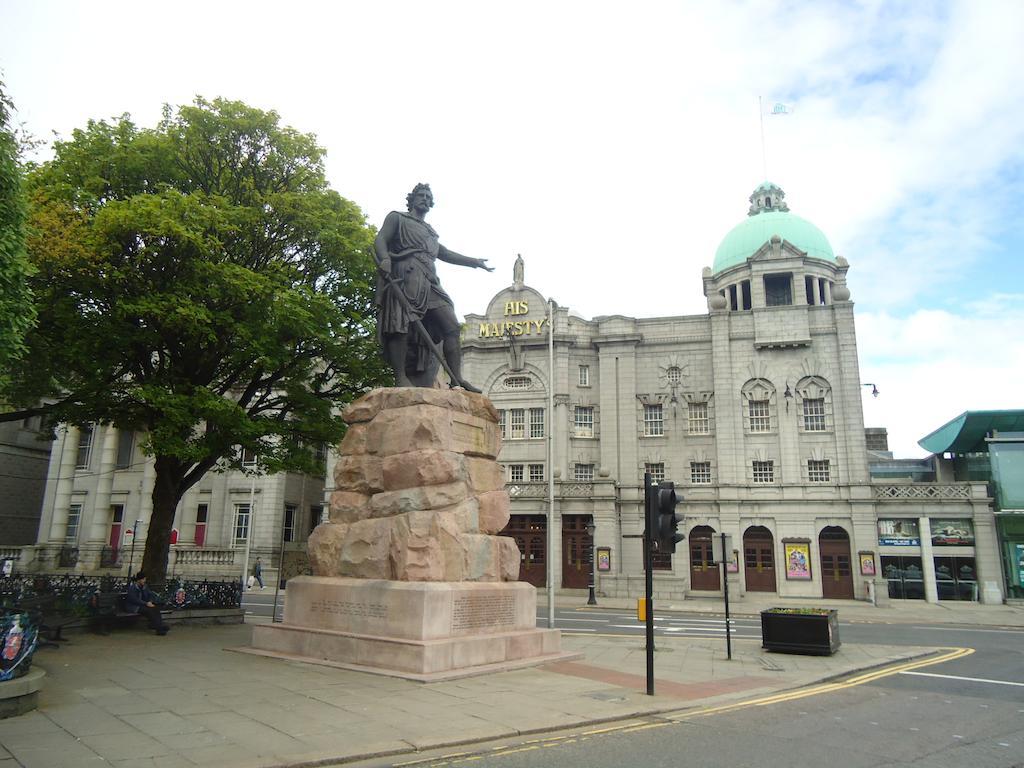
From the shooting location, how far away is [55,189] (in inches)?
616

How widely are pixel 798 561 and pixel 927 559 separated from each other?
6.65m

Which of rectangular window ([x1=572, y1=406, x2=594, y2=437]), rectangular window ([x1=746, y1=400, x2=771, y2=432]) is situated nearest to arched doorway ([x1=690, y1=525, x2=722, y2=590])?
rectangular window ([x1=746, y1=400, x2=771, y2=432])

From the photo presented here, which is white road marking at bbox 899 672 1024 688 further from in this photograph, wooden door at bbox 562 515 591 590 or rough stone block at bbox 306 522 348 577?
wooden door at bbox 562 515 591 590

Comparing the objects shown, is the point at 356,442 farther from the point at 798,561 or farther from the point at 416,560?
the point at 798,561

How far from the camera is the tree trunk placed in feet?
58.6

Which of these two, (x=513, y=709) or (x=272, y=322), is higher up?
(x=272, y=322)

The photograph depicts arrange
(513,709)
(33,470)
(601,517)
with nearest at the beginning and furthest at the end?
(513,709) < (601,517) < (33,470)

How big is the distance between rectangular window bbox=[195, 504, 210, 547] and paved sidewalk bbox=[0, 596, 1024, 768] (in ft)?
106

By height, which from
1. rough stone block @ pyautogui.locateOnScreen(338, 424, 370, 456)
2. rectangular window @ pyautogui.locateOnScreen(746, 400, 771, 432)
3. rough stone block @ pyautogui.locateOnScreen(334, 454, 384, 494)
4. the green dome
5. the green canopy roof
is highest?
the green dome

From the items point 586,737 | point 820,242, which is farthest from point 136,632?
point 820,242

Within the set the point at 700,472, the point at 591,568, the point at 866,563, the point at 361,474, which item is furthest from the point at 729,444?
the point at 361,474

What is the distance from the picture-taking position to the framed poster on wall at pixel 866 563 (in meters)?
38.0

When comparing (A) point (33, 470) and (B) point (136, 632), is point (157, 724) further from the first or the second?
(A) point (33, 470)

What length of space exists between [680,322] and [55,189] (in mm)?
36181
